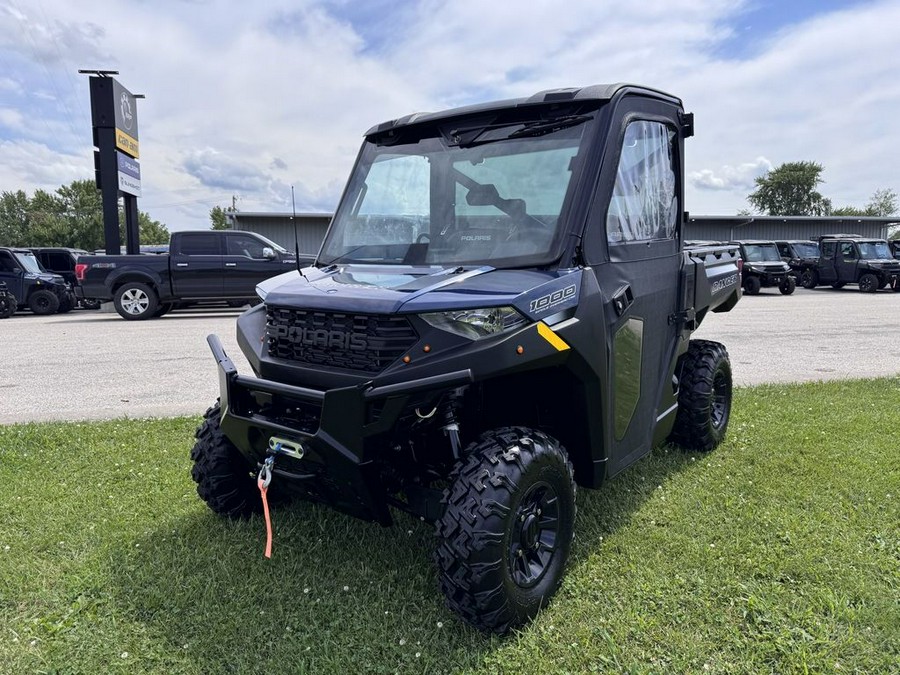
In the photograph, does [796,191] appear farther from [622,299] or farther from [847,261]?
[622,299]

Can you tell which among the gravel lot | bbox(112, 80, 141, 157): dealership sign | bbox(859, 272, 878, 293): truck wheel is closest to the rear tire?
bbox(859, 272, 878, 293): truck wheel

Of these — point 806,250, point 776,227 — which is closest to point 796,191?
point 776,227

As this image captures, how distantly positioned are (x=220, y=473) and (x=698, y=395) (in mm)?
3228

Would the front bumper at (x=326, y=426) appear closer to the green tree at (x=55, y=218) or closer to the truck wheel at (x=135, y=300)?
the truck wheel at (x=135, y=300)

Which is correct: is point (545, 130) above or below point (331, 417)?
above

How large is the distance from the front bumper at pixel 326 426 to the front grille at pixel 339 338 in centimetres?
17

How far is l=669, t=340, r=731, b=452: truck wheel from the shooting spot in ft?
15.0

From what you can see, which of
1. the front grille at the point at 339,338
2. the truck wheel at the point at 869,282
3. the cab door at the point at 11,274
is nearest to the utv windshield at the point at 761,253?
the truck wheel at the point at 869,282

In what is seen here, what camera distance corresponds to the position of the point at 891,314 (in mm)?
15867

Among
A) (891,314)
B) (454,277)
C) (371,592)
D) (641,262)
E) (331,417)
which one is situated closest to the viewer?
(331,417)

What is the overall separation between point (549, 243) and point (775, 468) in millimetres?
2803

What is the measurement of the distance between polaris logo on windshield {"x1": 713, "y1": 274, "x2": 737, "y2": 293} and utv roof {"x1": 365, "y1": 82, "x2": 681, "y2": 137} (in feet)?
5.26

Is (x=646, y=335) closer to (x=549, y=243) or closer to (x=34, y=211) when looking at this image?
(x=549, y=243)

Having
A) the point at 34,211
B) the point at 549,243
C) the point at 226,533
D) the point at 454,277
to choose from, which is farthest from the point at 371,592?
the point at 34,211
